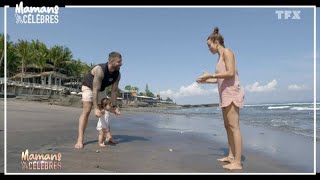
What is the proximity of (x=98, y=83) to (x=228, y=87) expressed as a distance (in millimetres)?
1828

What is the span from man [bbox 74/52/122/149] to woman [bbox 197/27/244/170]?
1352mm

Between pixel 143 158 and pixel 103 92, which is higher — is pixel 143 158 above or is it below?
below

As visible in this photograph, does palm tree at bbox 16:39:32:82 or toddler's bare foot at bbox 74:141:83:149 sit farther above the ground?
palm tree at bbox 16:39:32:82

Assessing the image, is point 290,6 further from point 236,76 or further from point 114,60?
point 114,60

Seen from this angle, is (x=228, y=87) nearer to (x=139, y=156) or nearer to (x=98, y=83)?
(x=139, y=156)

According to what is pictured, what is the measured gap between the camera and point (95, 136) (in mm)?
6391

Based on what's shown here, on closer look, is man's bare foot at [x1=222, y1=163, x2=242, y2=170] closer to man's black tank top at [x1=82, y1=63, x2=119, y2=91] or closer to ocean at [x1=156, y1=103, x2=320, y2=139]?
ocean at [x1=156, y1=103, x2=320, y2=139]

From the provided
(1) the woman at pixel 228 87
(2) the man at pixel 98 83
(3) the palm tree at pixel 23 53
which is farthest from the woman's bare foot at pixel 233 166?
(3) the palm tree at pixel 23 53

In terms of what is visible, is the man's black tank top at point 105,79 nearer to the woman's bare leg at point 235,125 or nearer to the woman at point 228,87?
the woman at point 228,87

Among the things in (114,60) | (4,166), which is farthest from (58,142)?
(4,166)

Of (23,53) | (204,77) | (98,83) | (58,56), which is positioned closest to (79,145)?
(98,83)

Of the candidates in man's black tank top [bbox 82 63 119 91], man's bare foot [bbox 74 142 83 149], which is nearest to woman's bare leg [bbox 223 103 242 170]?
man's black tank top [bbox 82 63 119 91]

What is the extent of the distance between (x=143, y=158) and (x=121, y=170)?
70 cm

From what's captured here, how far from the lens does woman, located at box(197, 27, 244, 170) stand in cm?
390
